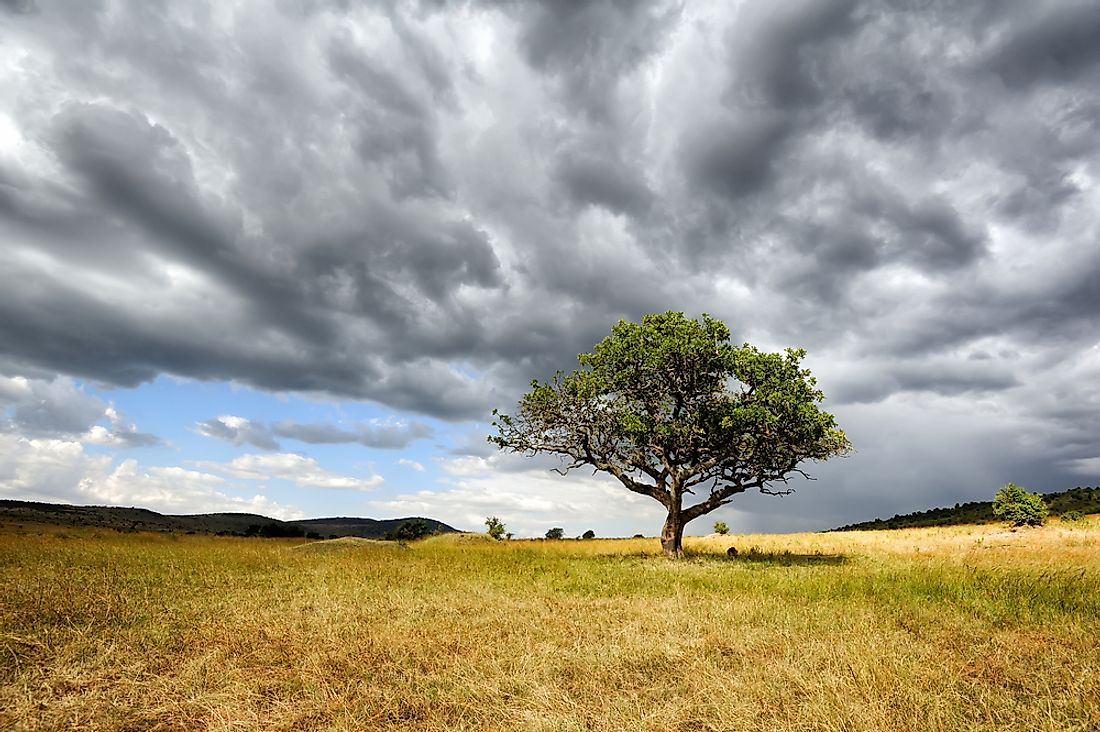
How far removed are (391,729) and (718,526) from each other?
56.9 metres

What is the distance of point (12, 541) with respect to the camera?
21234 mm

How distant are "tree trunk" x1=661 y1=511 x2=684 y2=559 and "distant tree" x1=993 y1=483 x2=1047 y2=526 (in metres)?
42.3

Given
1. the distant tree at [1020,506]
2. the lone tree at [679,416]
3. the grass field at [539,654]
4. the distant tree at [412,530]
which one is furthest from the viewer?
the distant tree at [412,530]

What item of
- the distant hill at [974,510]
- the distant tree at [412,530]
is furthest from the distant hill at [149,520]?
the distant hill at [974,510]

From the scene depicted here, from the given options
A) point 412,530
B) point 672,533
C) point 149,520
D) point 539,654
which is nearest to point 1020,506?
point 672,533

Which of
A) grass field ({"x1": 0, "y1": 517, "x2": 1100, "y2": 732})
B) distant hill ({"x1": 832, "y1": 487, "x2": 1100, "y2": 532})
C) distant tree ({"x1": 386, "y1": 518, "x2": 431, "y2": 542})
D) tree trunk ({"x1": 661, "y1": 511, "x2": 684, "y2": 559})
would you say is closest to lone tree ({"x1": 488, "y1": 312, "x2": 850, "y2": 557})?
tree trunk ({"x1": 661, "y1": 511, "x2": 684, "y2": 559})

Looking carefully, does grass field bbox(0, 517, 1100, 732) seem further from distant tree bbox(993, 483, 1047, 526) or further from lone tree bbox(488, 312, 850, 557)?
distant tree bbox(993, 483, 1047, 526)

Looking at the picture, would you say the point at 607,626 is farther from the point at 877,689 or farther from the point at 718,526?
the point at 718,526

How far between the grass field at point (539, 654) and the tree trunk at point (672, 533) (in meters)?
12.6

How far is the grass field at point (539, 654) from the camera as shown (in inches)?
202

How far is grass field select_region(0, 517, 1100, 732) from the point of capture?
16.9 ft

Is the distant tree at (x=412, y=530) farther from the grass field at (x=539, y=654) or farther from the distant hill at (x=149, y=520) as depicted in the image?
the grass field at (x=539, y=654)

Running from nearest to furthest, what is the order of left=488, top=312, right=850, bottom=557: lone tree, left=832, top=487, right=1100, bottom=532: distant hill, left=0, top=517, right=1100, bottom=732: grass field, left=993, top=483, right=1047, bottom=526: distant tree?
left=0, top=517, right=1100, bottom=732: grass field < left=488, top=312, right=850, bottom=557: lone tree < left=993, top=483, right=1047, bottom=526: distant tree < left=832, top=487, right=1100, bottom=532: distant hill

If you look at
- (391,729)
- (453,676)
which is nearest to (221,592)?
(453,676)
